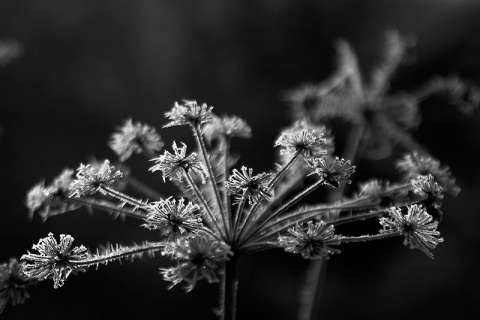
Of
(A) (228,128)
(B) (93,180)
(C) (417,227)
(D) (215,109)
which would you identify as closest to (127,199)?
(B) (93,180)

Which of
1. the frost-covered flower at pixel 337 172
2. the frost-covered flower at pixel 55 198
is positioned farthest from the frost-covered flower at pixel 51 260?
the frost-covered flower at pixel 337 172

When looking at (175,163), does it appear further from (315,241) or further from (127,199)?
(315,241)

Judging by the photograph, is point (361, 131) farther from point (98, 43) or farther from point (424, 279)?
point (98, 43)

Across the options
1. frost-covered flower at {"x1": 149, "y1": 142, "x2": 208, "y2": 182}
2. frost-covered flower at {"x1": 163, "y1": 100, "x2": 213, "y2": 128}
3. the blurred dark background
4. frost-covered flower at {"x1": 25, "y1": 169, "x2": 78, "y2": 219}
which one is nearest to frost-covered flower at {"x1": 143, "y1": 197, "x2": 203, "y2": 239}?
frost-covered flower at {"x1": 149, "y1": 142, "x2": 208, "y2": 182}

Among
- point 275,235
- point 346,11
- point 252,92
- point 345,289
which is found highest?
point 346,11

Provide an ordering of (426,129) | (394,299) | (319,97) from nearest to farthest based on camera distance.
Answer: (319,97)
(394,299)
(426,129)

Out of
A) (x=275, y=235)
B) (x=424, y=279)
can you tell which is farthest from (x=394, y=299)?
(x=275, y=235)

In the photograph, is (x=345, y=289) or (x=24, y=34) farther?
(x=24, y=34)
